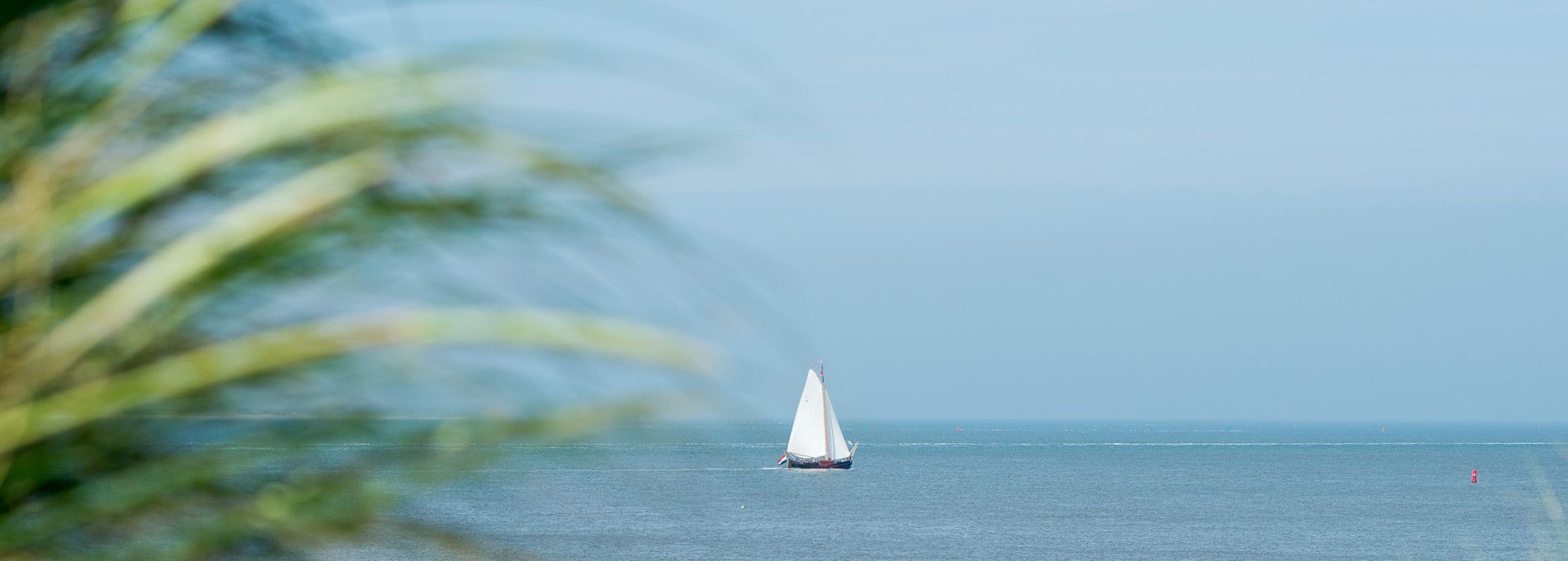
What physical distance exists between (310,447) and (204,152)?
0.60 feet

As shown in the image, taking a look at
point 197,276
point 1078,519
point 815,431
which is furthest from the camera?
point 815,431

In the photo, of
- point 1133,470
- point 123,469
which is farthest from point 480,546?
point 1133,470

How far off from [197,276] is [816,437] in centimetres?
10291

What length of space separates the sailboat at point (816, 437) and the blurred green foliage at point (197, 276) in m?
95.3

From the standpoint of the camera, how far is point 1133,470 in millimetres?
145625

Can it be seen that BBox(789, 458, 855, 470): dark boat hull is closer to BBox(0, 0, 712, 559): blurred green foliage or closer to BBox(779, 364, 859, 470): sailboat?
BBox(779, 364, 859, 470): sailboat

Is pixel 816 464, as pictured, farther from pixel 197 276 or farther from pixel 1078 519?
pixel 197 276

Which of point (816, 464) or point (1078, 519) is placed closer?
point (1078, 519)

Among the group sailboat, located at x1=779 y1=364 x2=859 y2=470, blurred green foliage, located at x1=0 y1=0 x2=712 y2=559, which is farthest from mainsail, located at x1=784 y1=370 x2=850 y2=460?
blurred green foliage, located at x1=0 y1=0 x2=712 y2=559

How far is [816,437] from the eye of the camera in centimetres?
10319

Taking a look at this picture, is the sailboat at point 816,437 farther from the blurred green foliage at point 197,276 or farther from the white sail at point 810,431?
the blurred green foliage at point 197,276

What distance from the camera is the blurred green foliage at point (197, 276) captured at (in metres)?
0.81

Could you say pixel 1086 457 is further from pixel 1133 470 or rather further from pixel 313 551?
pixel 313 551

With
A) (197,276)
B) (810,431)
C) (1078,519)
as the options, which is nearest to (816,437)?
(810,431)
